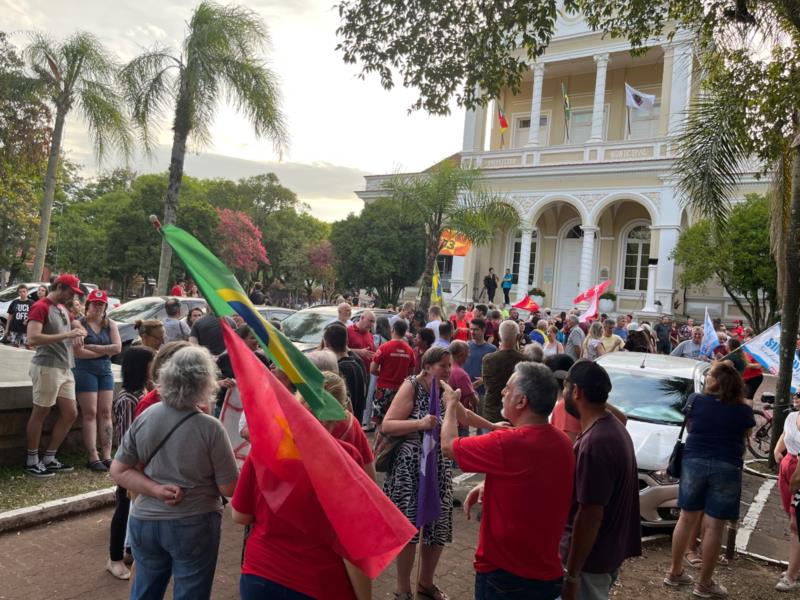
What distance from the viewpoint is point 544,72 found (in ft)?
110

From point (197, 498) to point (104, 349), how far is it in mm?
4021

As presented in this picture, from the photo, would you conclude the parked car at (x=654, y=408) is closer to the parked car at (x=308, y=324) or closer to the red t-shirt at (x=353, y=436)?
the red t-shirt at (x=353, y=436)

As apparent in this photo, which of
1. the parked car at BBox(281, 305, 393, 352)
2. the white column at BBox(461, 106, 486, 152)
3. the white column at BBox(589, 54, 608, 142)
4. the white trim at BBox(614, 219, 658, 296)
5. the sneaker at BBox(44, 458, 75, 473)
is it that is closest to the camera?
the sneaker at BBox(44, 458, 75, 473)

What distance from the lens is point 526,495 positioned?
10.0ft

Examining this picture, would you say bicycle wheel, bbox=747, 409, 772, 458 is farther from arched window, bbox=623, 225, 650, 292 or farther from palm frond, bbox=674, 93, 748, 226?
arched window, bbox=623, 225, 650, 292

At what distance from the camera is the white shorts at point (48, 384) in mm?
6371

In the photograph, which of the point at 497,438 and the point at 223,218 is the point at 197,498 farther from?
the point at 223,218

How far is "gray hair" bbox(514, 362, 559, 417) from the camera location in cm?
314

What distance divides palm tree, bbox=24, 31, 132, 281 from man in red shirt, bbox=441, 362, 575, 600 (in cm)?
1704

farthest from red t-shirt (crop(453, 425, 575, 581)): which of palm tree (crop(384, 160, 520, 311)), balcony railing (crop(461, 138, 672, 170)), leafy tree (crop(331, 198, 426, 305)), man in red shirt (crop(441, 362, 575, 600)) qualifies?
leafy tree (crop(331, 198, 426, 305))

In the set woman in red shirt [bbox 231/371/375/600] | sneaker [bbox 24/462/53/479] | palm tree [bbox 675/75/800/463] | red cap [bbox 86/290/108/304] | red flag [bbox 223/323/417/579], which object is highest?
palm tree [bbox 675/75/800/463]

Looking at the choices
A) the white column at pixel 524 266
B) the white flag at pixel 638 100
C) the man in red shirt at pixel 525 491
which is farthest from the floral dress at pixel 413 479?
the white flag at pixel 638 100

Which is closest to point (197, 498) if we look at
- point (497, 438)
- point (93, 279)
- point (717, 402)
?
point (497, 438)

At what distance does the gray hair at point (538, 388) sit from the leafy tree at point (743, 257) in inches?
797
